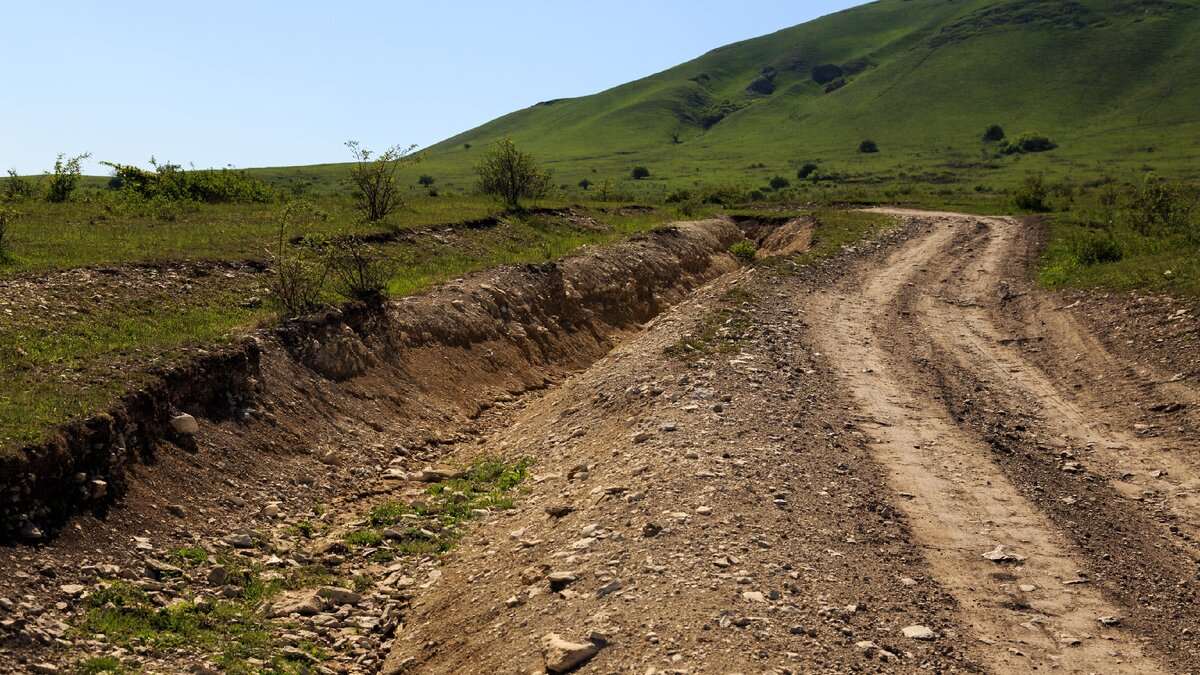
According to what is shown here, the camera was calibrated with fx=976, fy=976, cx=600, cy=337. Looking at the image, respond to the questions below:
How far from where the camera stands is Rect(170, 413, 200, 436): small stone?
11828 millimetres

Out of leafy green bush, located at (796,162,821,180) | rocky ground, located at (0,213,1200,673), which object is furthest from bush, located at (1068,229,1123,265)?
leafy green bush, located at (796,162,821,180)

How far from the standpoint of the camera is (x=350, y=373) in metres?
15.9

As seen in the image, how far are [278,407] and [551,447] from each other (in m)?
3.91

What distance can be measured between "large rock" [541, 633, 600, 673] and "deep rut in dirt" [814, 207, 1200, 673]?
3.12 m

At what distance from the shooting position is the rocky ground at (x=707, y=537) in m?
7.92

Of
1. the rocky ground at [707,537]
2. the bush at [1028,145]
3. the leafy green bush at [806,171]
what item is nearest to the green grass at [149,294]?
the rocky ground at [707,537]

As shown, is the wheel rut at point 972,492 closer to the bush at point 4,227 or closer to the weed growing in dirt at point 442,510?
the weed growing in dirt at point 442,510

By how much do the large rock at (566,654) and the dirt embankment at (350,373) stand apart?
495 centimetres

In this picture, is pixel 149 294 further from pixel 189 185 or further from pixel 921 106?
pixel 921 106

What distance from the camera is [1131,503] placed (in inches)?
425

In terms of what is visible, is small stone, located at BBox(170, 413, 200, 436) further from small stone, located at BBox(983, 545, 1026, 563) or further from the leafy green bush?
the leafy green bush

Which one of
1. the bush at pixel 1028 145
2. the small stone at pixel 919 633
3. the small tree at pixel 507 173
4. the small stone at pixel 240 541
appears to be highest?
the small tree at pixel 507 173

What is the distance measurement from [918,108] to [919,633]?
13116cm

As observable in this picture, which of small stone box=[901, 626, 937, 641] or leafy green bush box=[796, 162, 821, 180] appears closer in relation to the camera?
small stone box=[901, 626, 937, 641]
